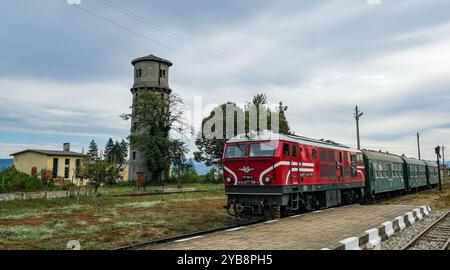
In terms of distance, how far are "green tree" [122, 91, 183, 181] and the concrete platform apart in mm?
39130

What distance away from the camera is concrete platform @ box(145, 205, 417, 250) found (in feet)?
27.9

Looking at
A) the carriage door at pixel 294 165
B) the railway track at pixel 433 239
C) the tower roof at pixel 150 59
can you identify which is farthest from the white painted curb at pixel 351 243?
the tower roof at pixel 150 59

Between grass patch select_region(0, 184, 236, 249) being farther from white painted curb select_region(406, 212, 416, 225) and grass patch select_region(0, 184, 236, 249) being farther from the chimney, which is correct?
the chimney

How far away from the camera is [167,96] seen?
56.7 metres

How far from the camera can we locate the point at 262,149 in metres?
14.4

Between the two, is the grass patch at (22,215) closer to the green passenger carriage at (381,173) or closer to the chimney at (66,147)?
the green passenger carriage at (381,173)

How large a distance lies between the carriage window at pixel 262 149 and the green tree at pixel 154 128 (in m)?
37.5

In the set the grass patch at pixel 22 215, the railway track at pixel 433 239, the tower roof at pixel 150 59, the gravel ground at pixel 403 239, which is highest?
the tower roof at pixel 150 59

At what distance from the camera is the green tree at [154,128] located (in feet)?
167

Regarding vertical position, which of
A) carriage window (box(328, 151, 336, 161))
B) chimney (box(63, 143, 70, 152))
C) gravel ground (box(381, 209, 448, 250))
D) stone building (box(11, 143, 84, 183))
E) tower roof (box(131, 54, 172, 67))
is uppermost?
tower roof (box(131, 54, 172, 67))

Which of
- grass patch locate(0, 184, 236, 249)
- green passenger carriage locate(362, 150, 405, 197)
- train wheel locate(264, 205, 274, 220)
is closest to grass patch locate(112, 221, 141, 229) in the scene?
grass patch locate(0, 184, 236, 249)
